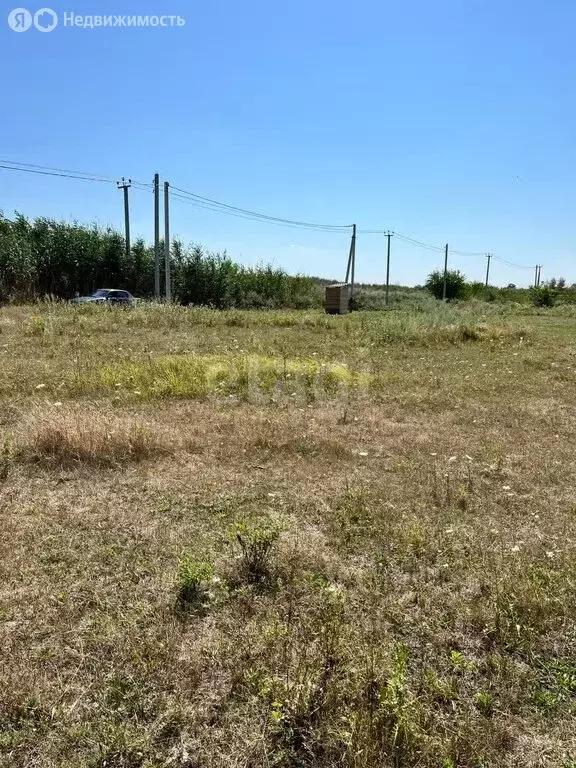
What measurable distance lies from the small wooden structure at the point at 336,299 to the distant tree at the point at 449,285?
19017 millimetres

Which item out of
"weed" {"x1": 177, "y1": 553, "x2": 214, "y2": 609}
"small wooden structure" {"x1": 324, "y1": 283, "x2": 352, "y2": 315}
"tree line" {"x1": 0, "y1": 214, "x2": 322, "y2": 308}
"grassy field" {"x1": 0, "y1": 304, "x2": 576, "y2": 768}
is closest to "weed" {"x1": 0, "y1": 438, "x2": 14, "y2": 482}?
"grassy field" {"x1": 0, "y1": 304, "x2": 576, "y2": 768}

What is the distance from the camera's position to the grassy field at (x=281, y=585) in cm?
169

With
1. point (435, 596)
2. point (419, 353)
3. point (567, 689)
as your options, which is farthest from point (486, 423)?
point (419, 353)

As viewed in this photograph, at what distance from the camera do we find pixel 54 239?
22.0m

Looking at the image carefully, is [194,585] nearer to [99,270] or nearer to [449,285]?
[99,270]

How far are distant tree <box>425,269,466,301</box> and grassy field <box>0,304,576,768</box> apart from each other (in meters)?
39.9

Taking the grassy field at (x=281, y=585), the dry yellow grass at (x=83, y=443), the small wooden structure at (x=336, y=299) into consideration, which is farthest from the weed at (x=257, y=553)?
the small wooden structure at (x=336, y=299)

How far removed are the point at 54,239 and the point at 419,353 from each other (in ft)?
59.2

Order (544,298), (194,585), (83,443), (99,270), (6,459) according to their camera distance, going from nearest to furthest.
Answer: (194,585)
(6,459)
(83,443)
(99,270)
(544,298)

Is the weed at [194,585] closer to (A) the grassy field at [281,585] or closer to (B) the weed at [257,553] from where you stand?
(A) the grassy field at [281,585]

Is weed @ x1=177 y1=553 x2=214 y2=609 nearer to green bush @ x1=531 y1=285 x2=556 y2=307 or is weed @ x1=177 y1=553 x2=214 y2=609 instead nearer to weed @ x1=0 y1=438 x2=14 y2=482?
weed @ x1=0 y1=438 x2=14 y2=482

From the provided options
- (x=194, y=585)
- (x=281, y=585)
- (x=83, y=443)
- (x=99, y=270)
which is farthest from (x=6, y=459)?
(x=99, y=270)

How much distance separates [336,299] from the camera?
2672 cm

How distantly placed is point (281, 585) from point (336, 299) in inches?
982
